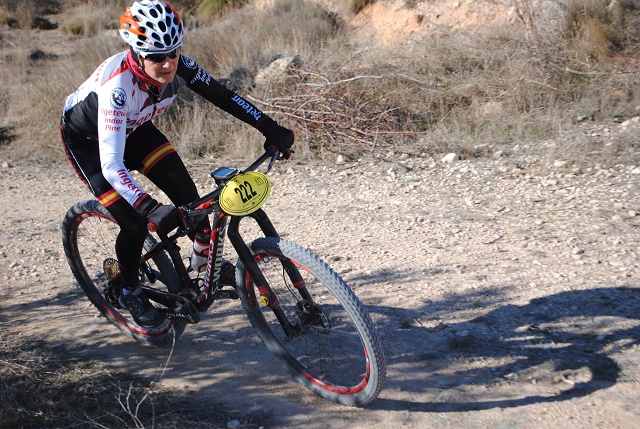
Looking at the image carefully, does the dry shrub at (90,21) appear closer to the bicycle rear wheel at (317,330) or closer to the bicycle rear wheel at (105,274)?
the bicycle rear wheel at (105,274)

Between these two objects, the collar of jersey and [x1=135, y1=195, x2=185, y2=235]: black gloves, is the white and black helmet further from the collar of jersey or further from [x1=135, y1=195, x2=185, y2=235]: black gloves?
[x1=135, y1=195, x2=185, y2=235]: black gloves

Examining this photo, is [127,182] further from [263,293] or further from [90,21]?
[90,21]

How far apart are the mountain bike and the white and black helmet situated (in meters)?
0.67

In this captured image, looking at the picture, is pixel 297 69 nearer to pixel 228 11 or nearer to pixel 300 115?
pixel 300 115

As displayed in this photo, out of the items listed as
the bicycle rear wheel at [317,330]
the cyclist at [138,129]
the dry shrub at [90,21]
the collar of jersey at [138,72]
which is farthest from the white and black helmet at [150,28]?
the dry shrub at [90,21]

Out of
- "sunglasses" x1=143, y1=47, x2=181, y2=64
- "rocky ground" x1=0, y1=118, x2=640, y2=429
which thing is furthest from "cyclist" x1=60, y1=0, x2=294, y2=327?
"rocky ground" x1=0, y1=118, x2=640, y2=429

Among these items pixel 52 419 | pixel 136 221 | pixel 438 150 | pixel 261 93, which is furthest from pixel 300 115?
pixel 52 419

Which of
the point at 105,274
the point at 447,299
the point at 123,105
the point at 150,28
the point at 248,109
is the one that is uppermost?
the point at 150,28

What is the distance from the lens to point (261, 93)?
874 centimetres

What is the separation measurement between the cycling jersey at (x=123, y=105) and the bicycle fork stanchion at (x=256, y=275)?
0.48 meters

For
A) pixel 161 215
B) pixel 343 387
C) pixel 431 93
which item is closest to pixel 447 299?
pixel 343 387

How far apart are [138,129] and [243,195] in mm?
1062

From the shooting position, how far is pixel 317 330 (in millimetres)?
3527

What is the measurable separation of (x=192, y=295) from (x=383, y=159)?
3.98 m
